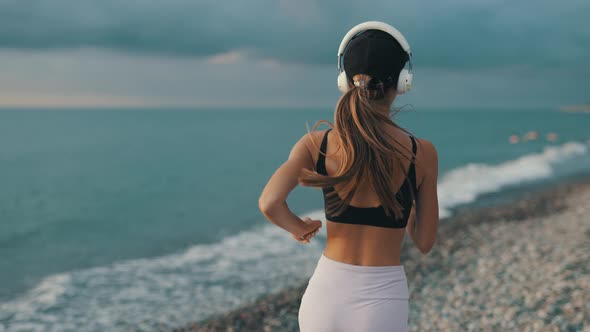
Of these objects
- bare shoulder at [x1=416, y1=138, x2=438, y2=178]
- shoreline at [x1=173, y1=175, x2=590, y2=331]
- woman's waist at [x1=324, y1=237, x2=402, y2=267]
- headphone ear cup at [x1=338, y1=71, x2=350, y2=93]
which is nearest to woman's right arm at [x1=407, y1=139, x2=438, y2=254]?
bare shoulder at [x1=416, y1=138, x2=438, y2=178]

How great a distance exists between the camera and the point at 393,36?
2.34 meters

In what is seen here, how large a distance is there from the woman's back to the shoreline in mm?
6398

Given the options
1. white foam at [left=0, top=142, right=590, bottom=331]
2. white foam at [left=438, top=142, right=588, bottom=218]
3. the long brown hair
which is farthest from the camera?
white foam at [left=438, top=142, right=588, bottom=218]

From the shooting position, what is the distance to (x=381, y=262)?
7.93 feet

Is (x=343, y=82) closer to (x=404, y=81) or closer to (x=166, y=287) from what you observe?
(x=404, y=81)

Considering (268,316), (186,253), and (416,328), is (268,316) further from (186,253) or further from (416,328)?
(186,253)

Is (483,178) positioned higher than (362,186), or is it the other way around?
(362,186)

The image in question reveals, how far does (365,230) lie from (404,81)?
2.78 feet

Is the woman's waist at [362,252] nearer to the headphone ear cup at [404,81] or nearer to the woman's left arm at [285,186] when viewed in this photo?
the woman's left arm at [285,186]

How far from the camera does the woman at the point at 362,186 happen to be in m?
2.25

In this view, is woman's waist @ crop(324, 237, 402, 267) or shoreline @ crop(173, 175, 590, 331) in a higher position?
woman's waist @ crop(324, 237, 402, 267)

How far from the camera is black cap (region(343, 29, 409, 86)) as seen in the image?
2.31m

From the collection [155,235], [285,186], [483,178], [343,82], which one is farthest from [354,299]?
[483,178]

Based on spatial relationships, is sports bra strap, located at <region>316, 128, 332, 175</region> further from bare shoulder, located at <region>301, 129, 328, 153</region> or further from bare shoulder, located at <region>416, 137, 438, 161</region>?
bare shoulder, located at <region>416, 137, 438, 161</region>
